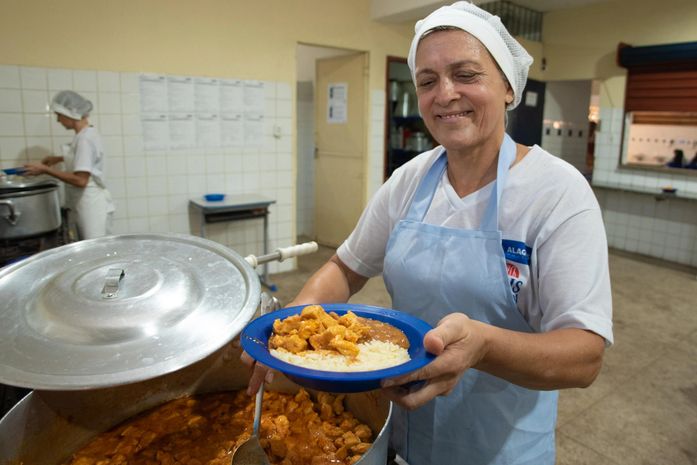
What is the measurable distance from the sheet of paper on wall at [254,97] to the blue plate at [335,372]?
3.76m

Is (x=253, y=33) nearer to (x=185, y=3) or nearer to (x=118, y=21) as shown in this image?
(x=185, y=3)

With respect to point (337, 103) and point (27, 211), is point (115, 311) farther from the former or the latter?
point (337, 103)

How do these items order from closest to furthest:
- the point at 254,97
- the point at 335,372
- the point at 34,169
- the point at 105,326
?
1. the point at 335,372
2. the point at 105,326
3. the point at 34,169
4. the point at 254,97

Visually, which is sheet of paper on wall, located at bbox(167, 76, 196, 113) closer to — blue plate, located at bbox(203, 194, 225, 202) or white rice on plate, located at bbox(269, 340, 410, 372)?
blue plate, located at bbox(203, 194, 225, 202)

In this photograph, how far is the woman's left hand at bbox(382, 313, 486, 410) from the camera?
0.75 meters

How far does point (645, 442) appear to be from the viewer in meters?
2.49

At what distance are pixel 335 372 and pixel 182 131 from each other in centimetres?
383

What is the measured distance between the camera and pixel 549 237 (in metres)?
0.96

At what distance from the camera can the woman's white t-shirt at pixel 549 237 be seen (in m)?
0.89

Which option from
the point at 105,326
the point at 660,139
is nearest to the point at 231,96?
the point at 105,326

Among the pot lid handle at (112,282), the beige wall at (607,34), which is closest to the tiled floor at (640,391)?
the pot lid handle at (112,282)

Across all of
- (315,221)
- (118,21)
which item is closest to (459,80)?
(118,21)

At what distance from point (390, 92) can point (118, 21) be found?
2.96 meters

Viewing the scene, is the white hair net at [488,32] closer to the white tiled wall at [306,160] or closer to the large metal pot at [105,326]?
the large metal pot at [105,326]
